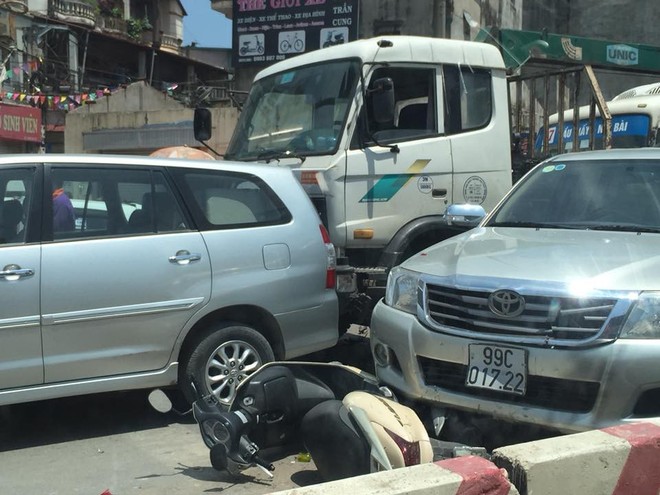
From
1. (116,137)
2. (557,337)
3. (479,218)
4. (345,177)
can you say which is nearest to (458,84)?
(345,177)

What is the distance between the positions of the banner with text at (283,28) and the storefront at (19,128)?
24.5 feet

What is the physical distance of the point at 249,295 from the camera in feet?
15.7

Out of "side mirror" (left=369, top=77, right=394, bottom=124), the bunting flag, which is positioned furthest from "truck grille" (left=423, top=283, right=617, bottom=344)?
the bunting flag

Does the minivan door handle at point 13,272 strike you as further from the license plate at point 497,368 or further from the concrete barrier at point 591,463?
the concrete barrier at point 591,463

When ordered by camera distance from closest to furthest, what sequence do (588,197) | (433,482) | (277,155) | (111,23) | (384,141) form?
(433,482), (588,197), (384,141), (277,155), (111,23)

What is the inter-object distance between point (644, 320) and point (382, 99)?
327cm

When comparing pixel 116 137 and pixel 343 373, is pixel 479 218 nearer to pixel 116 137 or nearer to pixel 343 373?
pixel 343 373

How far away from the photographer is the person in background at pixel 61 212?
4.36 meters

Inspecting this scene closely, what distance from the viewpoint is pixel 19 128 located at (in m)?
24.4

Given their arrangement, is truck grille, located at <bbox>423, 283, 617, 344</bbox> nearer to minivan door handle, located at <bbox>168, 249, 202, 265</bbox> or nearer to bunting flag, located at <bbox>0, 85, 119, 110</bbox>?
minivan door handle, located at <bbox>168, 249, 202, 265</bbox>

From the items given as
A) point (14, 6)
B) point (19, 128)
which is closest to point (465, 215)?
point (19, 128)

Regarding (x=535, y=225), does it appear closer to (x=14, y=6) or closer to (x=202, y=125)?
(x=202, y=125)

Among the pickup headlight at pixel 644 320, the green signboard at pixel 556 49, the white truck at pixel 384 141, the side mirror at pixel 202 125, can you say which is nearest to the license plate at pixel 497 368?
the pickup headlight at pixel 644 320

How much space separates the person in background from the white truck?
2.10 m
